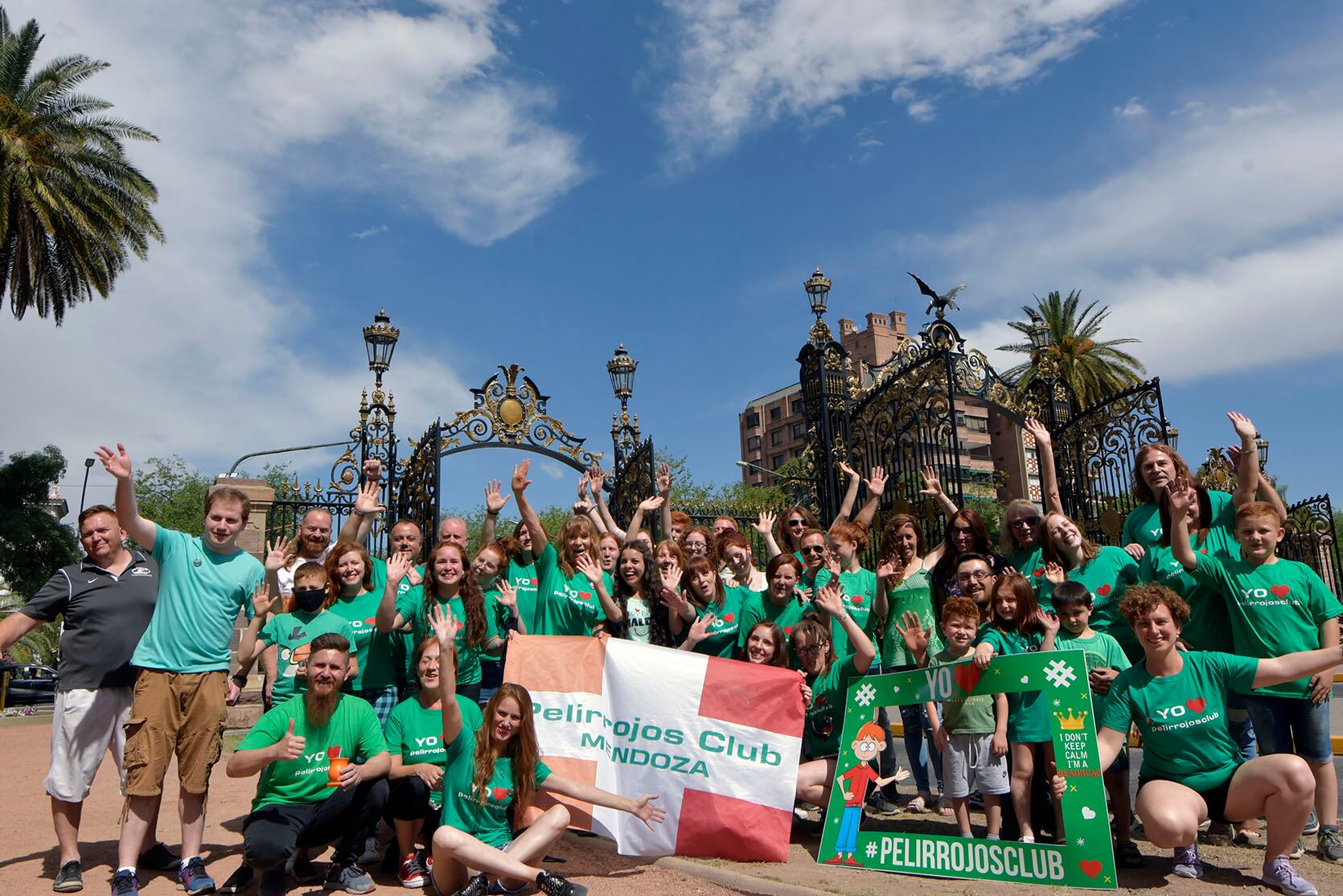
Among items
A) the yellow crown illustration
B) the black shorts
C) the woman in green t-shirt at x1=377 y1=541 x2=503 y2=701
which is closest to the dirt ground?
the woman in green t-shirt at x1=377 y1=541 x2=503 y2=701

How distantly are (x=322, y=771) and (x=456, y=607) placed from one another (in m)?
1.30

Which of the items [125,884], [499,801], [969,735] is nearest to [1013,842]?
[969,735]

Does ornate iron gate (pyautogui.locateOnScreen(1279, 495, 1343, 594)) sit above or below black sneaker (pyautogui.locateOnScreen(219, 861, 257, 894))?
above

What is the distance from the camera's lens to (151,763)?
496 cm

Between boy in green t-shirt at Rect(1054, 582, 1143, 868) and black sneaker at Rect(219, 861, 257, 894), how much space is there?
457cm

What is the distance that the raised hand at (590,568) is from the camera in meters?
6.20

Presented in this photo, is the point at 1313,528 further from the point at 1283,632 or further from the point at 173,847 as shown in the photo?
the point at 173,847

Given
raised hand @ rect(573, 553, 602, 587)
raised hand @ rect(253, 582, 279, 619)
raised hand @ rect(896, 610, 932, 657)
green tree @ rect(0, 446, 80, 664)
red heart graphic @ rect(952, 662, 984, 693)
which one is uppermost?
green tree @ rect(0, 446, 80, 664)

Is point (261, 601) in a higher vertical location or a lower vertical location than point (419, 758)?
higher

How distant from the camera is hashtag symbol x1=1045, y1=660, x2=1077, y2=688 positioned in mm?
4949

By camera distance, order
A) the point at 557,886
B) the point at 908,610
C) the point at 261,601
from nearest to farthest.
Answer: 1. the point at 557,886
2. the point at 261,601
3. the point at 908,610

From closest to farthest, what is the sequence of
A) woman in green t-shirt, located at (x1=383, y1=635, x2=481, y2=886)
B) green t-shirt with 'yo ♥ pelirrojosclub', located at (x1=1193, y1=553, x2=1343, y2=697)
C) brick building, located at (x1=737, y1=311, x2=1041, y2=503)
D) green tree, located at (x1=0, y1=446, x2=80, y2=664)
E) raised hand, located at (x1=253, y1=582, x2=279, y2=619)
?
green t-shirt with 'yo ♥ pelirrojosclub', located at (x1=1193, y1=553, x2=1343, y2=697)
woman in green t-shirt, located at (x1=383, y1=635, x2=481, y2=886)
raised hand, located at (x1=253, y1=582, x2=279, y2=619)
green tree, located at (x1=0, y1=446, x2=80, y2=664)
brick building, located at (x1=737, y1=311, x2=1041, y2=503)

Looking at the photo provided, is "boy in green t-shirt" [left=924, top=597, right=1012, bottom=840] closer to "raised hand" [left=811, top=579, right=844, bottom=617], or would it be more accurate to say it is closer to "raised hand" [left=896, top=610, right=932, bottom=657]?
"raised hand" [left=896, top=610, right=932, bottom=657]

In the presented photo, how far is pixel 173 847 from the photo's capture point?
18.6 feet
